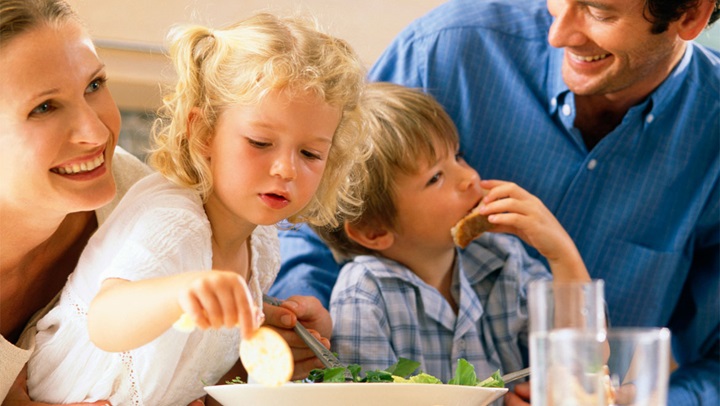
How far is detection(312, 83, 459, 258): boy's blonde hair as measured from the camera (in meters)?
1.89

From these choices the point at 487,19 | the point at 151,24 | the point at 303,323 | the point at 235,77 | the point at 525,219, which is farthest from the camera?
the point at 151,24

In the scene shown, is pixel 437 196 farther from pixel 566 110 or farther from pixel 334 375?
pixel 334 375

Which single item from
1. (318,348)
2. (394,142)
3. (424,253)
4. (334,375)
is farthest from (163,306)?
(424,253)

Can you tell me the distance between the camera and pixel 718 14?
2.16 m

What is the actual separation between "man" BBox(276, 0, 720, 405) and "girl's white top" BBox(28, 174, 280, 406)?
27.4 inches

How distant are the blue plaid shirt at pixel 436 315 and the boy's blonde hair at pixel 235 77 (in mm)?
381

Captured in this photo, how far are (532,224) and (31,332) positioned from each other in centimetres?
98

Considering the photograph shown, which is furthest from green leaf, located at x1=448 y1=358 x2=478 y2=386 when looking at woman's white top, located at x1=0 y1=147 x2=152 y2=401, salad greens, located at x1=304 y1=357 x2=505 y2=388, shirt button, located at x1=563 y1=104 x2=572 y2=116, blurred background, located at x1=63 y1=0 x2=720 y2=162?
blurred background, located at x1=63 y1=0 x2=720 y2=162

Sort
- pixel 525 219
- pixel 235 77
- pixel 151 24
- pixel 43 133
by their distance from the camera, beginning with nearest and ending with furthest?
pixel 43 133 → pixel 235 77 → pixel 525 219 → pixel 151 24

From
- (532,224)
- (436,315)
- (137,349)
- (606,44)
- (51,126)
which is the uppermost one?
(606,44)

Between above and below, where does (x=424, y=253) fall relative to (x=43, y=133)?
below

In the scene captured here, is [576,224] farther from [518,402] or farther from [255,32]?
[255,32]

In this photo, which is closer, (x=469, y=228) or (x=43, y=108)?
(x=43, y=108)

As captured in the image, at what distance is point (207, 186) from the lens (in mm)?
1483
